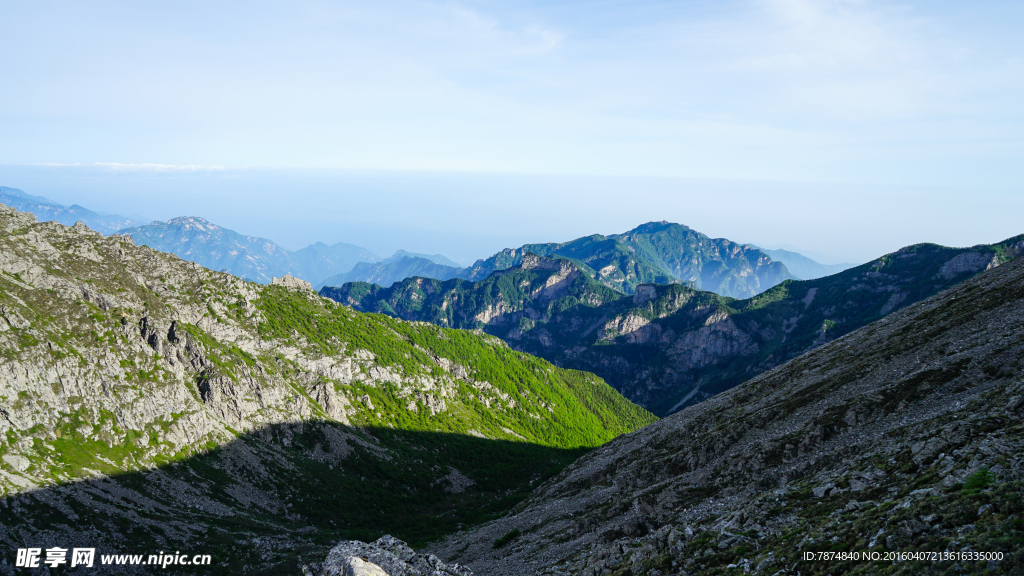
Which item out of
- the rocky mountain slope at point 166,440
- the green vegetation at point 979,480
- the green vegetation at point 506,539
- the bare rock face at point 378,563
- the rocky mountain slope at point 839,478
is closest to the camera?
the rocky mountain slope at point 839,478

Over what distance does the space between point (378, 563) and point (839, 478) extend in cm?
4292

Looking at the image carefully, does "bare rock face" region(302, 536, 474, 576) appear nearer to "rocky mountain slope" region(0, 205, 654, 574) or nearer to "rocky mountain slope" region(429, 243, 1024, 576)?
"rocky mountain slope" region(429, 243, 1024, 576)

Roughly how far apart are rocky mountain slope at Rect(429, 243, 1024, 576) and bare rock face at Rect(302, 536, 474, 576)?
14.4 meters

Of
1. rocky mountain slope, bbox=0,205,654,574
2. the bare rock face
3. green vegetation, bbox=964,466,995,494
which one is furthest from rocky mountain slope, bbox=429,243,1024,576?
rocky mountain slope, bbox=0,205,654,574

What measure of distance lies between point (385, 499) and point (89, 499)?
266 ft

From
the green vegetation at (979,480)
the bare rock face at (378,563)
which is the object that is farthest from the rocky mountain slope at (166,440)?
the green vegetation at (979,480)

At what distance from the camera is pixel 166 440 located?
13225 cm

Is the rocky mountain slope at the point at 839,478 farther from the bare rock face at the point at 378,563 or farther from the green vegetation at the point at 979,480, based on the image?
the bare rock face at the point at 378,563

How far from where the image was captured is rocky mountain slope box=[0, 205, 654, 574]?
308 ft

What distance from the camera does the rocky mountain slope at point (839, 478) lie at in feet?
91.9

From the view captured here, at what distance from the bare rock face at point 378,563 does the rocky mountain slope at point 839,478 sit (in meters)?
14.4

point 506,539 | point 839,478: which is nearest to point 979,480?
point 839,478

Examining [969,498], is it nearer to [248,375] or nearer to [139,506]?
[139,506]

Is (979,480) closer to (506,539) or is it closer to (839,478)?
(839,478)
